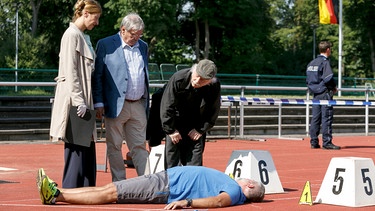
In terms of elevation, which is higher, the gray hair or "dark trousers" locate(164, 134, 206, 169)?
the gray hair

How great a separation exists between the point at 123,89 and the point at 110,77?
187 millimetres

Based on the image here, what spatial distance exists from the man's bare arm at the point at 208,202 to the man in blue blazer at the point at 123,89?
5.12 feet

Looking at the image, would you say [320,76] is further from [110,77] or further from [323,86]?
[110,77]

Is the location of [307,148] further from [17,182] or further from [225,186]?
[225,186]

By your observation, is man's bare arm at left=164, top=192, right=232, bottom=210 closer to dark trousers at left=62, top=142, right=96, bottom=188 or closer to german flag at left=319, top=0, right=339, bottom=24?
dark trousers at left=62, top=142, right=96, bottom=188

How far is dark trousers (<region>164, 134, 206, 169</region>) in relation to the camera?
927 cm

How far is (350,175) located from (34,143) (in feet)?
35.7

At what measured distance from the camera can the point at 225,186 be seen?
325 inches

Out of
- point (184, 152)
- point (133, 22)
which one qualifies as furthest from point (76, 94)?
point (184, 152)

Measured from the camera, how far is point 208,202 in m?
8.01

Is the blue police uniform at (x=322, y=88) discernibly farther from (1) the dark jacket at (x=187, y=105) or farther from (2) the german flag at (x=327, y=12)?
(2) the german flag at (x=327, y=12)

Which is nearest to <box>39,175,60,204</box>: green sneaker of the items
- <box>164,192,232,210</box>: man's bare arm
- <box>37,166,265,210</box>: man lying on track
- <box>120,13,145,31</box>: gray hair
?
<box>37,166,265,210</box>: man lying on track

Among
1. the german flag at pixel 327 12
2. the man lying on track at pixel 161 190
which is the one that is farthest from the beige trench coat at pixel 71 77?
the german flag at pixel 327 12

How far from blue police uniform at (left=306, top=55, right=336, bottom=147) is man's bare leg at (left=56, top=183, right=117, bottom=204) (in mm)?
9406
